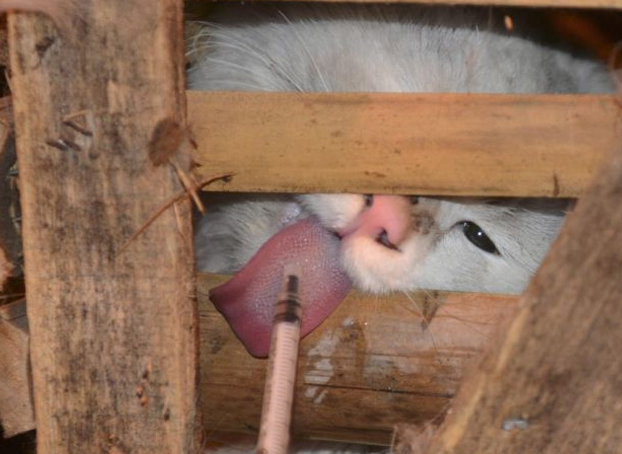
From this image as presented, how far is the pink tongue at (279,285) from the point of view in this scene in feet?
4.61

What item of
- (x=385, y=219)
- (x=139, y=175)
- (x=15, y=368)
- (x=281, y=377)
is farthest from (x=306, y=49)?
(x=15, y=368)

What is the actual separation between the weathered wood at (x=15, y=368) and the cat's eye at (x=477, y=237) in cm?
74

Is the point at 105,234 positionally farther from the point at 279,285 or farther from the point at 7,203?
the point at 279,285

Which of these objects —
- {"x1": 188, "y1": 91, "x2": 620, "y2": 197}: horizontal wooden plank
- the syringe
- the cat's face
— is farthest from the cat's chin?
{"x1": 188, "y1": 91, "x2": 620, "y2": 197}: horizontal wooden plank

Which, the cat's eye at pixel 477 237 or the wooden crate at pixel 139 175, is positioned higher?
the cat's eye at pixel 477 237

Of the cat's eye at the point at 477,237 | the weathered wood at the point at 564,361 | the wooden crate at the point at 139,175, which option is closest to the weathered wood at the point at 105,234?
the wooden crate at the point at 139,175

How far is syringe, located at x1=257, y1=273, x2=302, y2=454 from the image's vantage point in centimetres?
121

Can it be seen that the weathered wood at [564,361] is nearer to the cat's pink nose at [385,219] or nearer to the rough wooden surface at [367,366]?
the rough wooden surface at [367,366]

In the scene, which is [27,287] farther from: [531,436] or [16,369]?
[531,436]

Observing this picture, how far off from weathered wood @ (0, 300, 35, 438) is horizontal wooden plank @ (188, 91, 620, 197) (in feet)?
1.19

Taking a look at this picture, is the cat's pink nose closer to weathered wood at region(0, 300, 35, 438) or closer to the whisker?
the whisker

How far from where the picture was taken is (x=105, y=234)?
121cm

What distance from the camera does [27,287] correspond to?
1.23 m

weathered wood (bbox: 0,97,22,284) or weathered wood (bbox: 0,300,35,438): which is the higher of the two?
weathered wood (bbox: 0,97,22,284)
